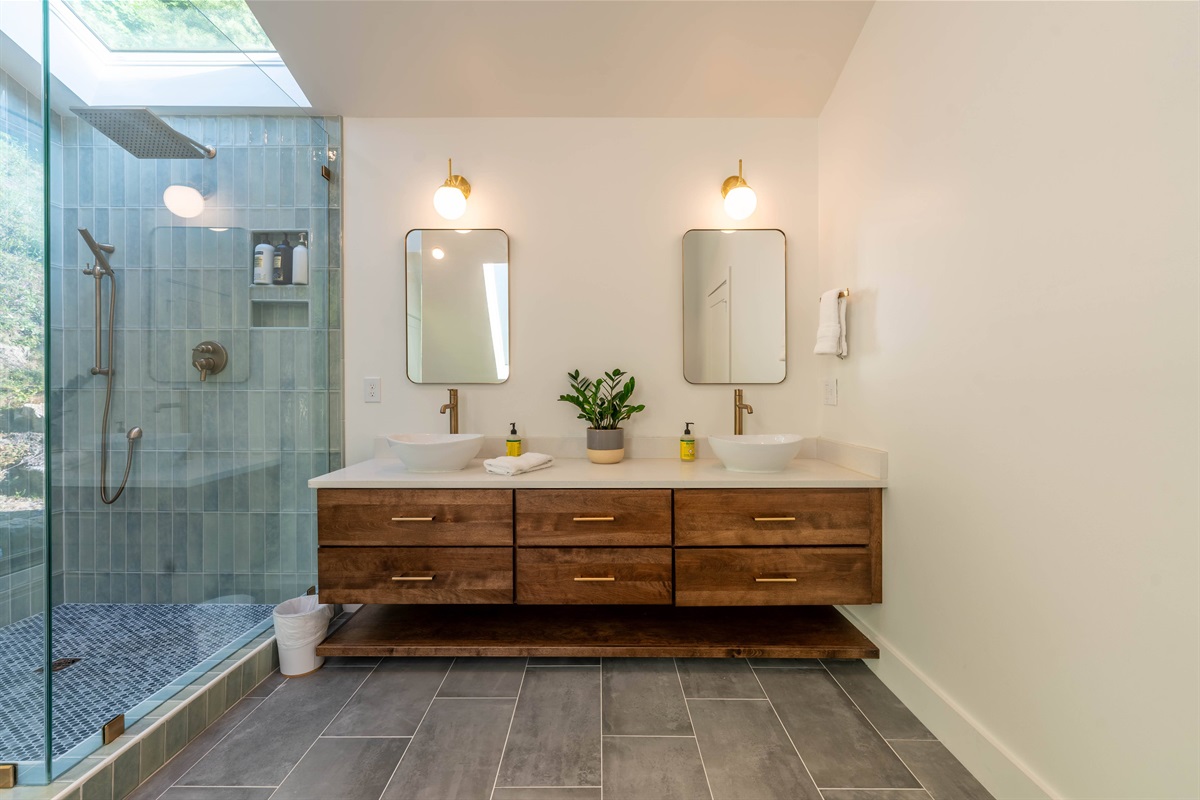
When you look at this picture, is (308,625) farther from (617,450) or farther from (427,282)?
(427,282)

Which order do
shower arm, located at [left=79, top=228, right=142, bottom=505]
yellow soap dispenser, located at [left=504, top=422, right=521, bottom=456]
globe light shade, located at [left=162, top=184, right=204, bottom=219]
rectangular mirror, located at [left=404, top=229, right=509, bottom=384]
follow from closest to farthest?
shower arm, located at [left=79, top=228, right=142, bottom=505] < globe light shade, located at [left=162, top=184, right=204, bottom=219] < yellow soap dispenser, located at [left=504, top=422, right=521, bottom=456] < rectangular mirror, located at [left=404, top=229, right=509, bottom=384]

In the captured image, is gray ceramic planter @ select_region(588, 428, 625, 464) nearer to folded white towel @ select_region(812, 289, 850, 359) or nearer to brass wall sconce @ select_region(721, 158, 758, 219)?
folded white towel @ select_region(812, 289, 850, 359)

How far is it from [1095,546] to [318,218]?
9.00 ft

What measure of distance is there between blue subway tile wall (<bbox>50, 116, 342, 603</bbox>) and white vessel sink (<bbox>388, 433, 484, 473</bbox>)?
59 centimetres

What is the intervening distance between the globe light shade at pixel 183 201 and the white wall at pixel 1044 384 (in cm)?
242

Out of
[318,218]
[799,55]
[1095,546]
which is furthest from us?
[318,218]

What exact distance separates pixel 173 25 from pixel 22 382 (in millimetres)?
1305

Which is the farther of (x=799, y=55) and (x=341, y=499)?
(x=799, y=55)

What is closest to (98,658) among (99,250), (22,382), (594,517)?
(22,382)

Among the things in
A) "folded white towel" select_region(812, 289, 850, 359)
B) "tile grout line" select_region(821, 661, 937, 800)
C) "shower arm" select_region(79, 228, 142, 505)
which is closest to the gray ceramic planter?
"folded white towel" select_region(812, 289, 850, 359)

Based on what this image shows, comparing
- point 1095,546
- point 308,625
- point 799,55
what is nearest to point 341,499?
point 308,625

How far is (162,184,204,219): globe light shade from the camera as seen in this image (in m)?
1.59

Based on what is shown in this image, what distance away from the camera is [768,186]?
2180 millimetres

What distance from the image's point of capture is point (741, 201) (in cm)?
208
